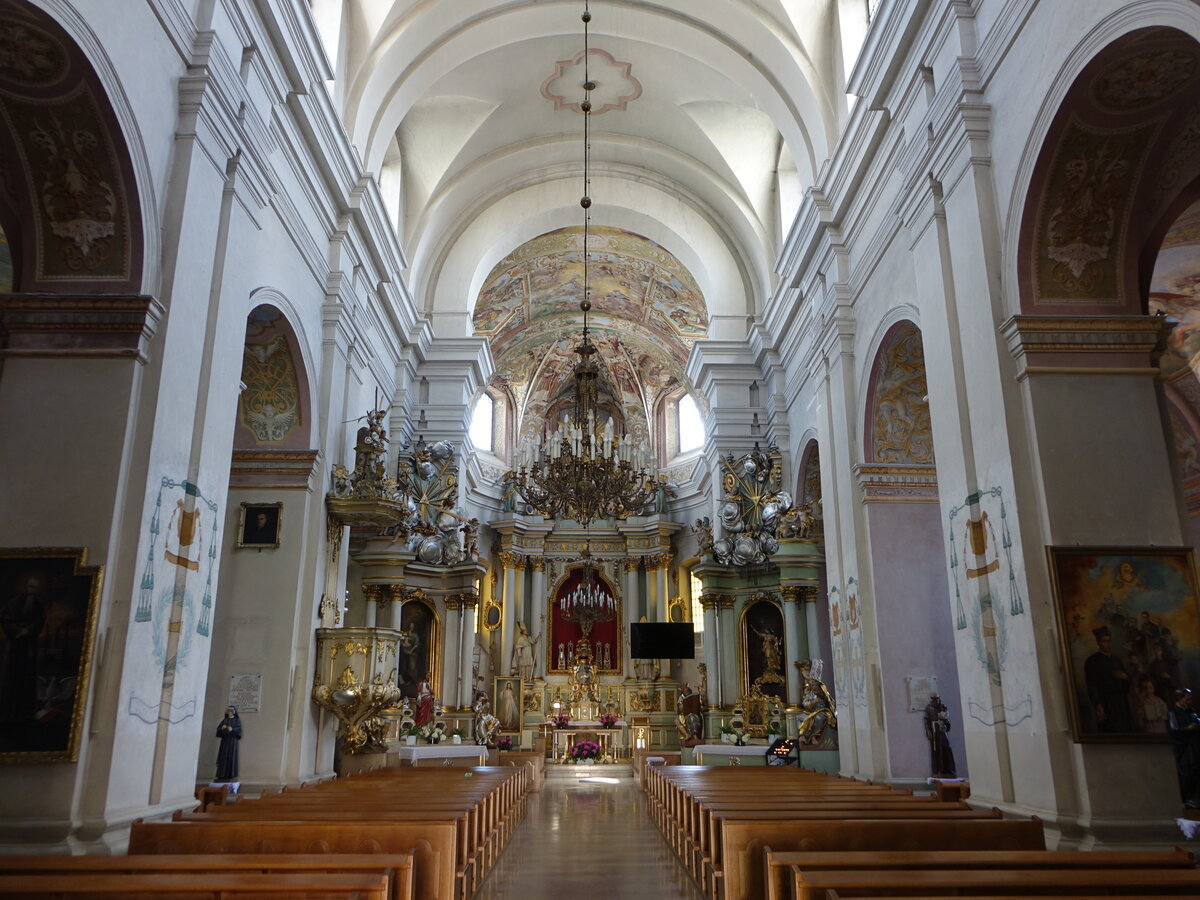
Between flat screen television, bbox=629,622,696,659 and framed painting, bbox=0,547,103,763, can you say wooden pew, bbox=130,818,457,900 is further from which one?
flat screen television, bbox=629,622,696,659

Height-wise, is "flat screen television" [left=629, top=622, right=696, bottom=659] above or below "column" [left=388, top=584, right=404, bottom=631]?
below

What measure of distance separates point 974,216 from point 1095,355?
1.46 meters

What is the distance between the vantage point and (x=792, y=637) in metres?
15.1

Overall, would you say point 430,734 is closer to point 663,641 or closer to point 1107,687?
point 663,641

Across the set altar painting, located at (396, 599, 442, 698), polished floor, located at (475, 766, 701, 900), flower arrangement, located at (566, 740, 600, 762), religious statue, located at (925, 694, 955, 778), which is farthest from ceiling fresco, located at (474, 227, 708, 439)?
religious statue, located at (925, 694, 955, 778)

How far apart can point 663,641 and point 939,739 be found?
794 centimetres

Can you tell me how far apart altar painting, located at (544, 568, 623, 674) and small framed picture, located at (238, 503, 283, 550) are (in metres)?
12.7

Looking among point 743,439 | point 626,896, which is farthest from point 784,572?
point 626,896

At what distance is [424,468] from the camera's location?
15.3 meters

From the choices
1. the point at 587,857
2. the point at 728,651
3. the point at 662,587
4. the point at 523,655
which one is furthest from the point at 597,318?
the point at 587,857

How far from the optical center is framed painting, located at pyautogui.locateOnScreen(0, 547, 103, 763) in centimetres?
549

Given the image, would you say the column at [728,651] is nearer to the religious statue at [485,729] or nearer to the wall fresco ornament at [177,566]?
the religious statue at [485,729]

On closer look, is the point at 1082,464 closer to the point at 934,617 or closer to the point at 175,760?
the point at 934,617

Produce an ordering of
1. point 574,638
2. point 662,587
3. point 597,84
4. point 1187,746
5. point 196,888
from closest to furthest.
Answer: point 196,888
point 1187,746
point 597,84
point 662,587
point 574,638
